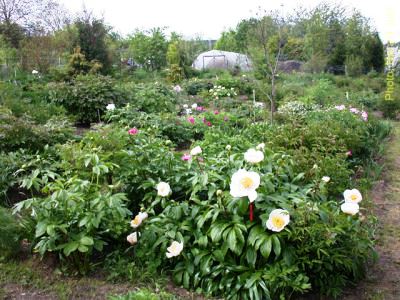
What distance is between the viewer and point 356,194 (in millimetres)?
2738

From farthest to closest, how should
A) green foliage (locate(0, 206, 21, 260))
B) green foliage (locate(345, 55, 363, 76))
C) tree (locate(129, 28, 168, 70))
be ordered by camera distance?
1. tree (locate(129, 28, 168, 70))
2. green foliage (locate(345, 55, 363, 76))
3. green foliage (locate(0, 206, 21, 260))

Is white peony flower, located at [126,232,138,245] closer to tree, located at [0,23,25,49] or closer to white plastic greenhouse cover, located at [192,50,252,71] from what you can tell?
tree, located at [0,23,25,49]

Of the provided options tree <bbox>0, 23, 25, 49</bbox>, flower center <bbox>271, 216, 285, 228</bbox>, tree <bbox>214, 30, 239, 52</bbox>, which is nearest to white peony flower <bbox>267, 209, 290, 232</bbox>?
flower center <bbox>271, 216, 285, 228</bbox>

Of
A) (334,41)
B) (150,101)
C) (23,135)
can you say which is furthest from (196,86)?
(334,41)

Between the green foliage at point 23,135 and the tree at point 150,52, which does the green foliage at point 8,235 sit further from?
the tree at point 150,52

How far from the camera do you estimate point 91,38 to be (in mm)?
12594

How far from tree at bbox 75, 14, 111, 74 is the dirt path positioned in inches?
381

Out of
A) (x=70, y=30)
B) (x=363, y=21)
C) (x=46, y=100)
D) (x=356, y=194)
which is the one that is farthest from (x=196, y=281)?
(x=363, y=21)

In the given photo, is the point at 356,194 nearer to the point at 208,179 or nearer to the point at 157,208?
the point at 208,179

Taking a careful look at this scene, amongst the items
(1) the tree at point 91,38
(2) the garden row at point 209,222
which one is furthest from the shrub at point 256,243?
(1) the tree at point 91,38

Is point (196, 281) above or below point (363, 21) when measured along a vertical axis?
below

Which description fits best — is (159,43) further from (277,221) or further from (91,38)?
(277,221)

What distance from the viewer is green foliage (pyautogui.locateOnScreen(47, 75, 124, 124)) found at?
8023 mm

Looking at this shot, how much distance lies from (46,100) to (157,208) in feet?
20.0
